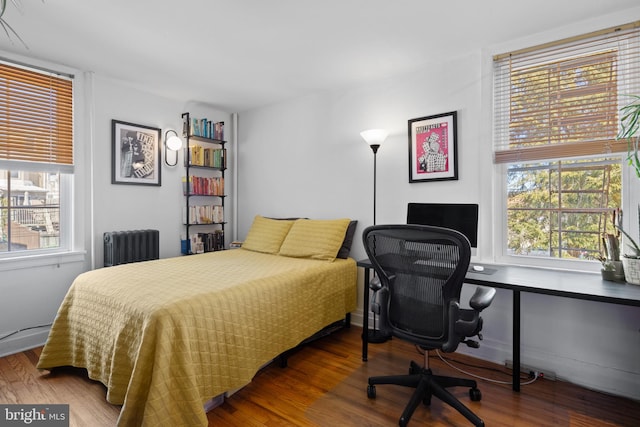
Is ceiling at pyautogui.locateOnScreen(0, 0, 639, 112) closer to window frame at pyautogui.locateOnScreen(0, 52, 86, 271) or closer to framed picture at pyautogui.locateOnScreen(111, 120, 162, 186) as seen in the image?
window frame at pyautogui.locateOnScreen(0, 52, 86, 271)

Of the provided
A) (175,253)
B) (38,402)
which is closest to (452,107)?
(175,253)

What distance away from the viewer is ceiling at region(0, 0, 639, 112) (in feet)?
6.79

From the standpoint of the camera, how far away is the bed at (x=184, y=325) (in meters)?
1.56

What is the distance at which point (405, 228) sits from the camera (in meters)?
1.69

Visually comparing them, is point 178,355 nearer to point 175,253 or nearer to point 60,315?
point 60,315

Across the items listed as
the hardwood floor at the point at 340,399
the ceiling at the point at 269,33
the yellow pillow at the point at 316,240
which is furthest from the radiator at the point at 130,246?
the ceiling at the point at 269,33

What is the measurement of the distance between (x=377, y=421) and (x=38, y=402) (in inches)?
78.3

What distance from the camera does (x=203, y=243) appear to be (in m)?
→ 3.93

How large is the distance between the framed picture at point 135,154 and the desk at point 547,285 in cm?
267

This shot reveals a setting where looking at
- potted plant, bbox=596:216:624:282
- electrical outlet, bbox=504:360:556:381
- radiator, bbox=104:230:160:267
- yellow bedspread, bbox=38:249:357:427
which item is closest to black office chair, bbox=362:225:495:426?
electrical outlet, bbox=504:360:556:381

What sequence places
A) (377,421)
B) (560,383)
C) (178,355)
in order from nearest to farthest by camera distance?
(178,355), (377,421), (560,383)

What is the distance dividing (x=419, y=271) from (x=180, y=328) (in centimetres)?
126

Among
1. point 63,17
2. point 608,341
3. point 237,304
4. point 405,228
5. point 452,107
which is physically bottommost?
point 608,341

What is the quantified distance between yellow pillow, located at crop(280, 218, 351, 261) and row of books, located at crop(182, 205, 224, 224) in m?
1.27
